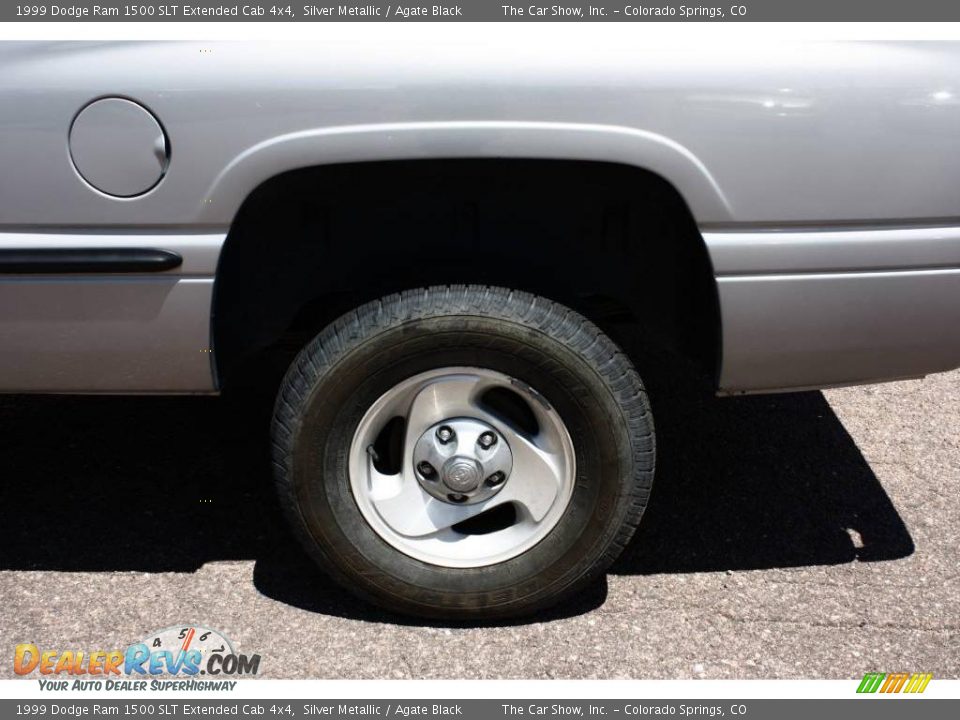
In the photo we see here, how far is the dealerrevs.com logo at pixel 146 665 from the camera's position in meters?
2.49

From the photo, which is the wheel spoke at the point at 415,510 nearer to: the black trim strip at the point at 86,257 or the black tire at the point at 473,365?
the black tire at the point at 473,365

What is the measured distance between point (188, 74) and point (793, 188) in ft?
4.21

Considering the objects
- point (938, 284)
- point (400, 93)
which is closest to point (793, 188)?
point (938, 284)

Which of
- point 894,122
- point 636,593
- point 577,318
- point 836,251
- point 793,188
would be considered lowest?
point 636,593

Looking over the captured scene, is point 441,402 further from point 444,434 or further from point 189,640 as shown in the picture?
point 189,640

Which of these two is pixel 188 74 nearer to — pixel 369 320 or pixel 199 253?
pixel 199 253

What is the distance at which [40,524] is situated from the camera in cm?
307

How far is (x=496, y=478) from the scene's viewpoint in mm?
2598

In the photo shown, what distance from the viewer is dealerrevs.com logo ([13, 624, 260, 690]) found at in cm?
249

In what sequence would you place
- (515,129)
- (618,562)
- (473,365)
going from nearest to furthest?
(515,129)
(473,365)
(618,562)

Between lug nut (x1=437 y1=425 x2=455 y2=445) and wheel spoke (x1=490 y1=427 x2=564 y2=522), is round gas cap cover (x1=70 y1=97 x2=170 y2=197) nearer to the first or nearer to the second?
lug nut (x1=437 y1=425 x2=455 y2=445)

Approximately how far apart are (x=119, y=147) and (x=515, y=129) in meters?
0.82

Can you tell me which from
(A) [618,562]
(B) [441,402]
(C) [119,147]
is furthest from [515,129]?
(A) [618,562]

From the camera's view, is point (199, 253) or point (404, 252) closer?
point (199, 253)
